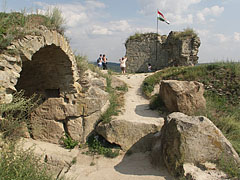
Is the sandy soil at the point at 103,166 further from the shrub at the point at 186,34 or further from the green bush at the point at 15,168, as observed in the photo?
the shrub at the point at 186,34

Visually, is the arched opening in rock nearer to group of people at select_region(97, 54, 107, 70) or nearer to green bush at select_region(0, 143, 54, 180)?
green bush at select_region(0, 143, 54, 180)

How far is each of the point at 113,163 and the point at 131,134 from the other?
109 centimetres

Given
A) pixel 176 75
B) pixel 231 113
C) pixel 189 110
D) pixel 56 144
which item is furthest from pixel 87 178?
pixel 176 75

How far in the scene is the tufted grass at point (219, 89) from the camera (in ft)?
21.0

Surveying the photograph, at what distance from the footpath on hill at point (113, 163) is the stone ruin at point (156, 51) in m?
7.43

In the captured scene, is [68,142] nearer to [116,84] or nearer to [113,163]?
[113,163]

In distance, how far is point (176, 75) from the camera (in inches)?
374

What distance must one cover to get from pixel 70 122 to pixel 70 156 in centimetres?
122

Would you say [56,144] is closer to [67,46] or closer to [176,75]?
[67,46]

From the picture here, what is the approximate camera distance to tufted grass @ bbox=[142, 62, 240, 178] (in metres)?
6.40

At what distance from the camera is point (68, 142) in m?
6.89

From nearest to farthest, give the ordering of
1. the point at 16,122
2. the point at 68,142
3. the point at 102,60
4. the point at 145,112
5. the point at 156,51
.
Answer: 1. the point at 16,122
2. the point at 68,142
3. the point at 145,112
4. the point at 102,60
5. the point at 156,51

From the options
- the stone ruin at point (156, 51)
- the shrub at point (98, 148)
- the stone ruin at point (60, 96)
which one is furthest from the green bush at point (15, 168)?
the stone ruin at point (156, 51)

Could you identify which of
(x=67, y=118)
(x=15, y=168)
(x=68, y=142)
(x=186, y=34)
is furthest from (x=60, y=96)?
(x=186, y=34)
